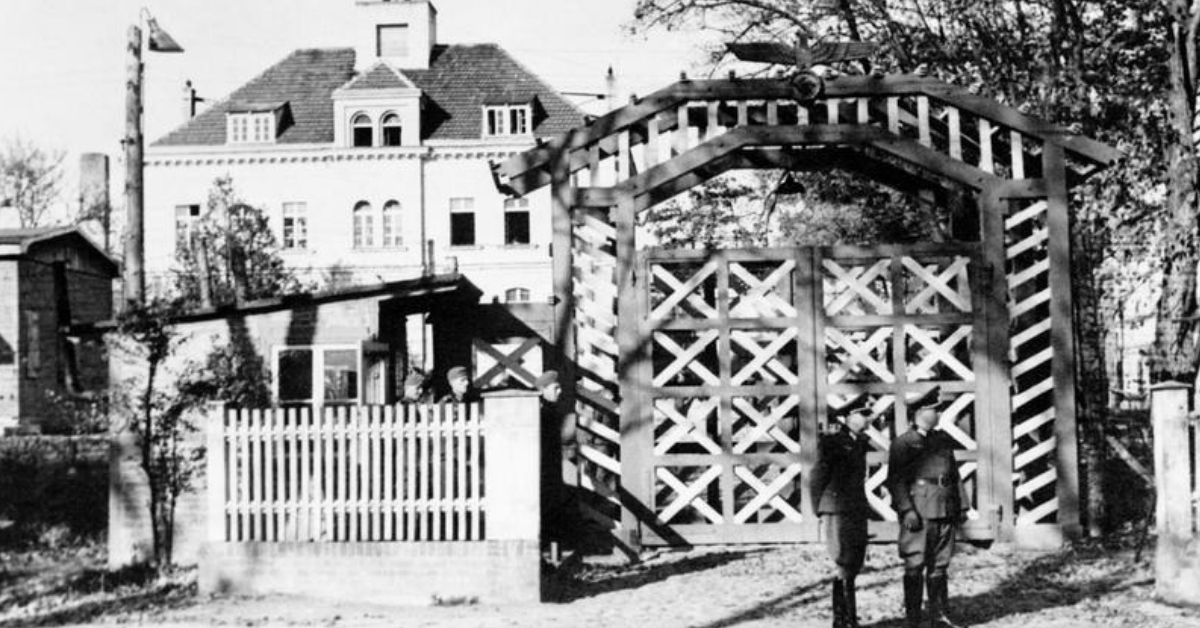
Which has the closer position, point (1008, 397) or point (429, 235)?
point (1008, 397)

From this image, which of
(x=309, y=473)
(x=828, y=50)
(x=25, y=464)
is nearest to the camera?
(x=309, y=473)

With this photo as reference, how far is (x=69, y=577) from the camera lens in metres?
14.6

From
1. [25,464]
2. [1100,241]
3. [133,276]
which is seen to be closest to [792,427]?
[1100,241]

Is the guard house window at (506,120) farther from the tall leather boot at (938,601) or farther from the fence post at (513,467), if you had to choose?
the tall leather boot at (938,601)

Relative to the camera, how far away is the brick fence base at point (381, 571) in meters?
12.4

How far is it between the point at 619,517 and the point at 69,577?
19.0 ft

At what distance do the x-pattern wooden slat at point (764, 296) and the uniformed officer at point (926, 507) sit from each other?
3.73 m

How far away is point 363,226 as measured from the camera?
55438 millimetres

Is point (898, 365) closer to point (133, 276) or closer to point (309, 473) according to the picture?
point (309, 473)

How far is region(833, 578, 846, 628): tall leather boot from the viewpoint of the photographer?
11.1 metres

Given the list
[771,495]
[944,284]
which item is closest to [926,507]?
[771,495]

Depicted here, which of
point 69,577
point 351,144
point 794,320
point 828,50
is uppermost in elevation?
point 351,144

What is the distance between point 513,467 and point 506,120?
43691 mm

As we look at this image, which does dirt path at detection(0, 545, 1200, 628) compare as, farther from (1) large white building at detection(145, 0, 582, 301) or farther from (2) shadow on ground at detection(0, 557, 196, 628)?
(1) large white building at detection(145, 0, 582, 301)
